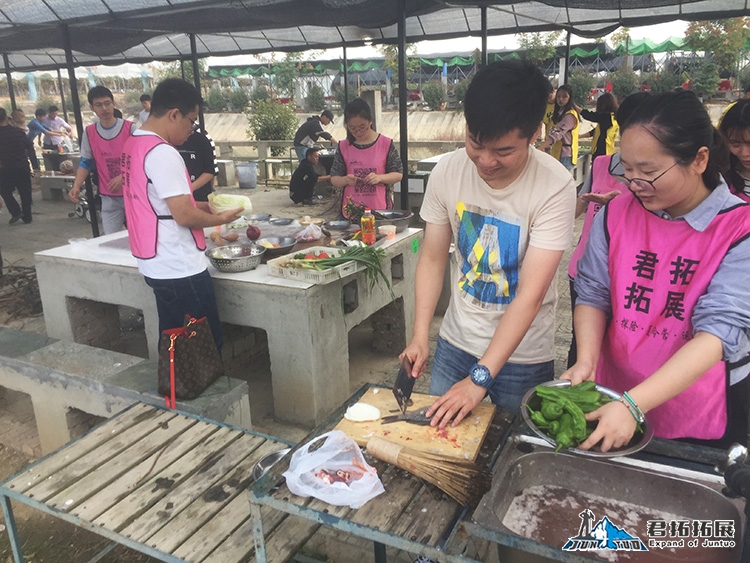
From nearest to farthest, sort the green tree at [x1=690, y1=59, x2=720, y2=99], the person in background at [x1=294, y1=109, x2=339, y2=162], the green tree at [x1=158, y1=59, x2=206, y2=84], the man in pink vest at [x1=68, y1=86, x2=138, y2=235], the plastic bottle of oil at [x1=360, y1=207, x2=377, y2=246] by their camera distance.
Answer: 1. the plastic bottle of oil at [x1=360, y1=207, x2=377, y2=246]
2. the man in pink vest at [x1=68, y1=86, x2=138, y2=235]
3. the person in background at [x1=294, y1=109, x2=339, y2=162]
4. the green tree at [x1=158, y1=59, x2=206, y2=84]
5. the green tree at [x1=690, y1=59, x2=720, y2=99]

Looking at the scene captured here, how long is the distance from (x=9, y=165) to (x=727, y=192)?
992 centimetres

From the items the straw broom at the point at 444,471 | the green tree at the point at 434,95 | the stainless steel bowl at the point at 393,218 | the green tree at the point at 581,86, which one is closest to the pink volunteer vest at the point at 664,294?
the straw broom at the point at 444,471

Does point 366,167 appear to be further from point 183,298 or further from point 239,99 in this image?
point 239,99

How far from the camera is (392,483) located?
1497 mm

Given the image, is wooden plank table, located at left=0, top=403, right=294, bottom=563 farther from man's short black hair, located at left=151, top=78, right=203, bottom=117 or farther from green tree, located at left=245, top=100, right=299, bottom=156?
green tree, located at left=245, top=100, right=299, bottom=156

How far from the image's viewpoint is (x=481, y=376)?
1696 mm

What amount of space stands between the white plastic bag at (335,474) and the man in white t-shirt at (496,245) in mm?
263

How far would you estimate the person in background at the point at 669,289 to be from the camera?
1.43 meters

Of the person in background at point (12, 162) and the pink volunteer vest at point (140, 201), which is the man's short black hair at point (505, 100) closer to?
the pink volunteer vest at point (140, 201)

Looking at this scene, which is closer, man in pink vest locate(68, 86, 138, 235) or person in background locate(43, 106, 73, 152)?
man in pink vest locate(68, 86, 138, 235)

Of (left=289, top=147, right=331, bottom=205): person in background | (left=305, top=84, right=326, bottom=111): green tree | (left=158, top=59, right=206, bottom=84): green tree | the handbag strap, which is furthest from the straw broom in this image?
(left=305, top=84, right=326, bottom=111): green tree

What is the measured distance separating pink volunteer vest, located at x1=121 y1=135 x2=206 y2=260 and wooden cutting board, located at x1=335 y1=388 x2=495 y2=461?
1.82 m

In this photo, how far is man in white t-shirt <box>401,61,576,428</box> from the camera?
5.35 ft

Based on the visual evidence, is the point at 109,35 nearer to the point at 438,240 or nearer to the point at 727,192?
the point at 438,240
